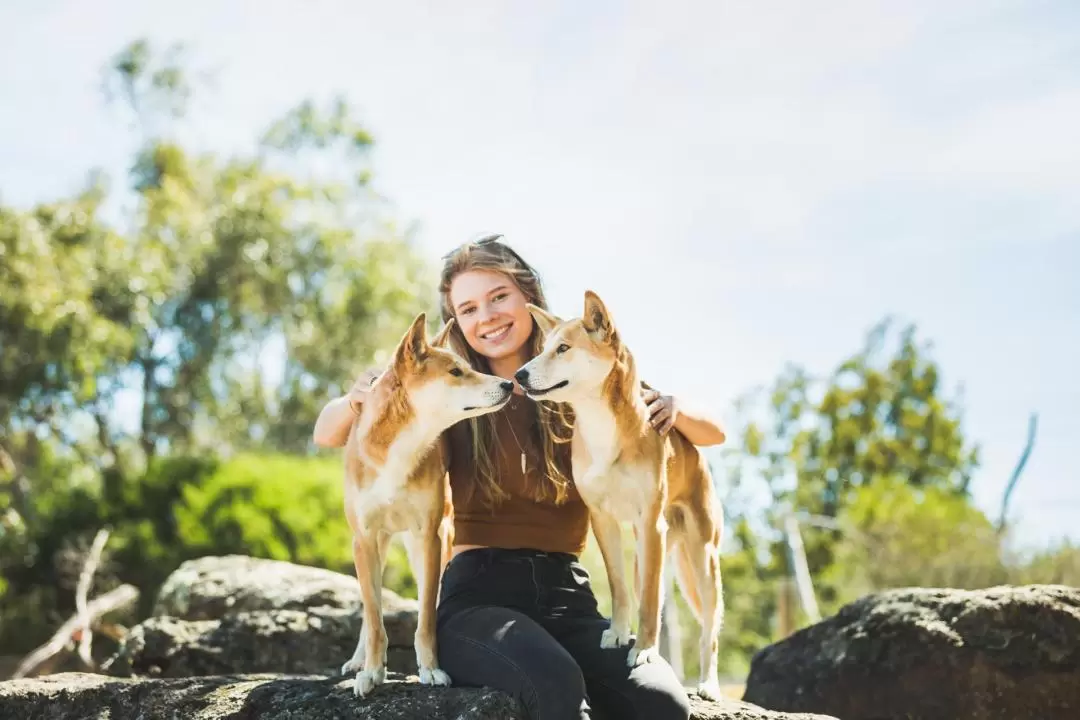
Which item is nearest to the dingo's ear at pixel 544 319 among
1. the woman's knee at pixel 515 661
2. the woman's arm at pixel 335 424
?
the woman's arm at pixel 335 424

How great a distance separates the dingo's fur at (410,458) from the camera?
4.08 meters

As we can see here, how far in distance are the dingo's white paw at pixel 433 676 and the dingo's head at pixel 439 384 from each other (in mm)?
940

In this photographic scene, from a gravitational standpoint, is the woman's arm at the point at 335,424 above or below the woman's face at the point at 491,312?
below

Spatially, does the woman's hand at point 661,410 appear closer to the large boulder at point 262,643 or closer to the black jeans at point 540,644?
the black jeans at point 540,644

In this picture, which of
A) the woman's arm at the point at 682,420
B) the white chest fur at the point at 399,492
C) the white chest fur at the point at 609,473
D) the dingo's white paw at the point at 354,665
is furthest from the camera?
the woman's arm at the point at 682,420

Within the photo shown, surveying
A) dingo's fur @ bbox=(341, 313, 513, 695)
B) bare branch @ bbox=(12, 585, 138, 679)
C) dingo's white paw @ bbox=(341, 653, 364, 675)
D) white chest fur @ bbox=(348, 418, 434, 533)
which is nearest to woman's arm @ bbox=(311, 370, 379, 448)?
dingo's fur @ bbox=(341, 313, 513, 695)

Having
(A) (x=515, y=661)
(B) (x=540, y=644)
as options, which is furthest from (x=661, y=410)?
(A) (x=515, y=661)

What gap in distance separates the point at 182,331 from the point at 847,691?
701 inches

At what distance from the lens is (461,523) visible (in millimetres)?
4445

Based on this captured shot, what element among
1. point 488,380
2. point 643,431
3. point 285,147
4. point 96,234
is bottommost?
point 643,431

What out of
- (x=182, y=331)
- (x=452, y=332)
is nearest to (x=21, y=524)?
(x=182, y=331)

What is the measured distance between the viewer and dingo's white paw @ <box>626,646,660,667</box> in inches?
156

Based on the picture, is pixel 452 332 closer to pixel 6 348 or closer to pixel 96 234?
pixel 6 348

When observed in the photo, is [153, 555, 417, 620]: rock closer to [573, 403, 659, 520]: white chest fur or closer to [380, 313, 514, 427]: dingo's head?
[573, 403, 659, 520]: white chest fur
